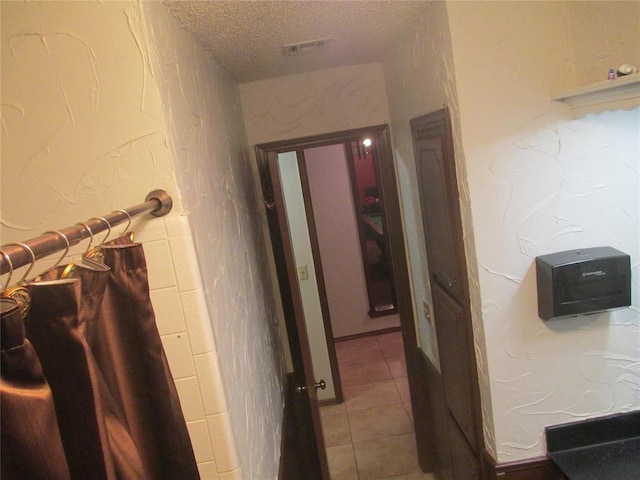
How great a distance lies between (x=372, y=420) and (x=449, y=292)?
1620 millimetres

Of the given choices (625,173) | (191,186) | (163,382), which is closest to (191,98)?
(191,186)

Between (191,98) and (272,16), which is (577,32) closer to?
(272,16)

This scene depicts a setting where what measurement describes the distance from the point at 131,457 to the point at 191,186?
603mm

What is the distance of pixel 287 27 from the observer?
4.00 ft

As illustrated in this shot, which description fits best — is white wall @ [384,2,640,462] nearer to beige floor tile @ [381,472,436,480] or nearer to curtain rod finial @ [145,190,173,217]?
curtain rod finial @ [145,190,173,217]

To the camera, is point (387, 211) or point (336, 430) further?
point (336, 430)

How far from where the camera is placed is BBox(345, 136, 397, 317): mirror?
3.53 metres

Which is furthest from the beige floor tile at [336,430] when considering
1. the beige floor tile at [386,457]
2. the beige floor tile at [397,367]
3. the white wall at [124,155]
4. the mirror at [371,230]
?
the white wall at [124,155]

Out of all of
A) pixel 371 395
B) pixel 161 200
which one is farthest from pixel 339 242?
pixel 161 200

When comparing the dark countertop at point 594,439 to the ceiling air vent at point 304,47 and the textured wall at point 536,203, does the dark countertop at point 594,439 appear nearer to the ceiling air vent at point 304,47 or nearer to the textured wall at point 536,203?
the textured wall at point 536,203

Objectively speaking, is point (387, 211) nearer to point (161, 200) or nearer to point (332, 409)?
point (161, 200)

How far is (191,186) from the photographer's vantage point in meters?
0.97

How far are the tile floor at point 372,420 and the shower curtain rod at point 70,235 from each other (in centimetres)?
211

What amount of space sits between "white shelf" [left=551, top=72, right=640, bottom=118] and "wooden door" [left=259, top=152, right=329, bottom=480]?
1040 mm
